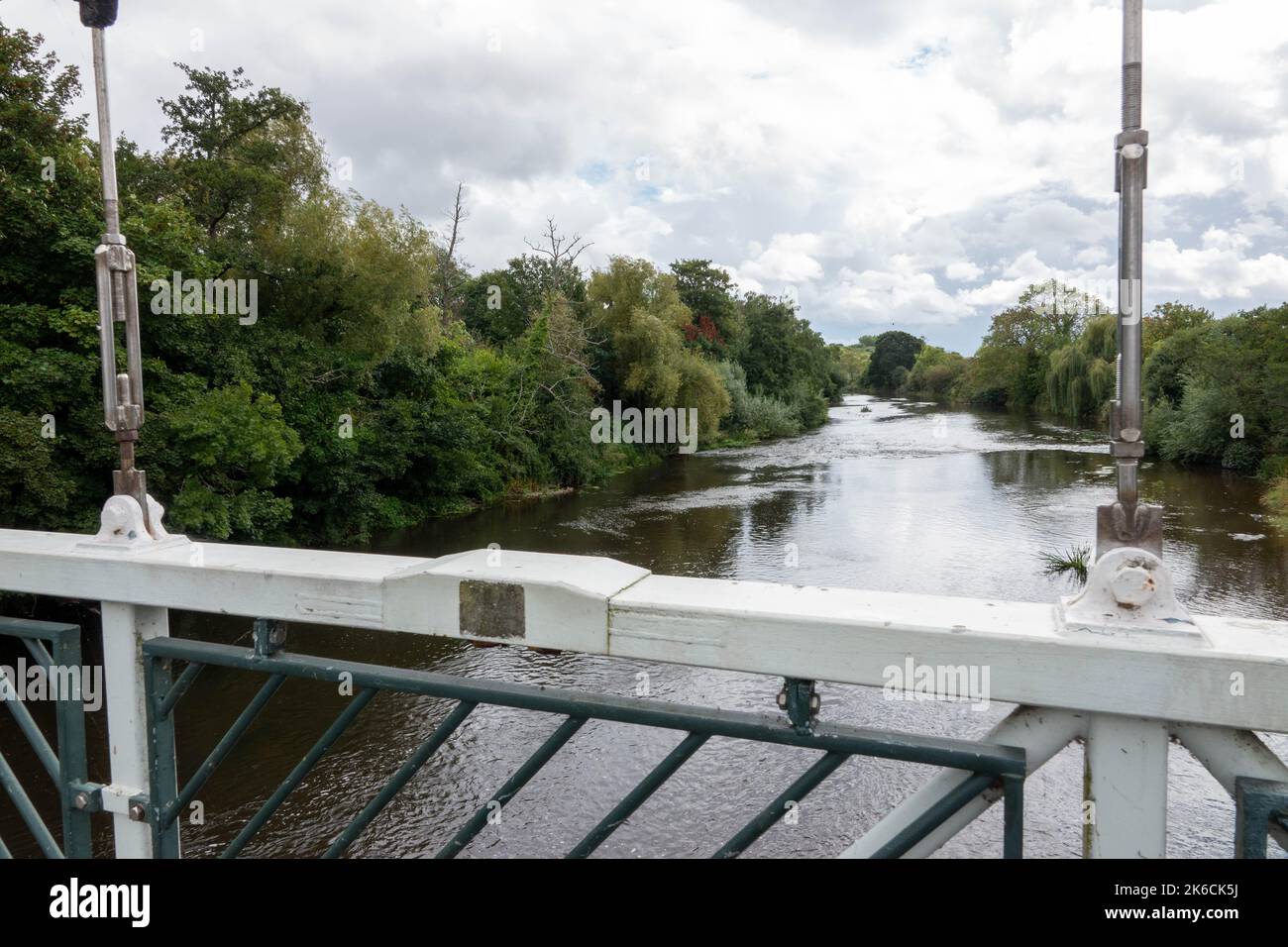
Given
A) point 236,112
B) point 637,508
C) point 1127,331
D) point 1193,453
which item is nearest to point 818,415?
point 1193,453

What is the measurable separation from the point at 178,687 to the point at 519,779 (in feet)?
2.49

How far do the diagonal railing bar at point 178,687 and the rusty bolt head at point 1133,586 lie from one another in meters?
1.64

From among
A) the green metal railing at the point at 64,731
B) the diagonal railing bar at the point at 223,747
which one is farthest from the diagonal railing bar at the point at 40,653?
the diagonal railing bar at the point at 223,747

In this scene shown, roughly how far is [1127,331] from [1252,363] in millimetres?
28108

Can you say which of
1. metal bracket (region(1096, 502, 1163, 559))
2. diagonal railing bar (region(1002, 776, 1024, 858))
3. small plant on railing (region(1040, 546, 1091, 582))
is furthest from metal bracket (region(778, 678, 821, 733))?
small plant on railing (region(1040, 546, 1091, 582))

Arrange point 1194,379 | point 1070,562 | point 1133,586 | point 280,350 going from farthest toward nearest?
point 1194,379, point 280,350, point 1070,562, point 1133,586

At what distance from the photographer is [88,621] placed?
11.5m

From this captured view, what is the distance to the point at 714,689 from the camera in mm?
9758

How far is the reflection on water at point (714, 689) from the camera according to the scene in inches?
285

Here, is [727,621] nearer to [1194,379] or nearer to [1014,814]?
[1014,814]

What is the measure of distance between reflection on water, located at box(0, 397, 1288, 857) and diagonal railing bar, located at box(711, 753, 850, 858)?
18.9ft

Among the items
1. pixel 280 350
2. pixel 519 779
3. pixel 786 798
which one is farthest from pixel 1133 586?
pixel 280 350

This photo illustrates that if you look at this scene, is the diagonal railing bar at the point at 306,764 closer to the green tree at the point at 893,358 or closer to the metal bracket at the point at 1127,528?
the metal bracket at the point at 1127,528
